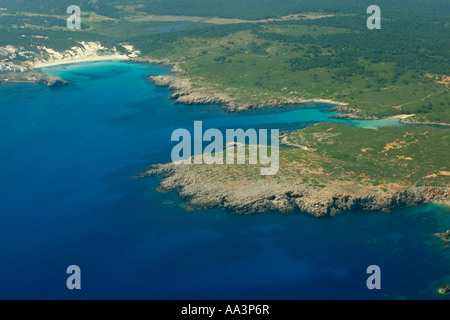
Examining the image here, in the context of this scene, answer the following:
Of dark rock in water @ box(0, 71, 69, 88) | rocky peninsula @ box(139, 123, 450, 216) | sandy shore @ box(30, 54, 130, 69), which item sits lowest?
rocky peninsula @ box(139, 123, 450, 216)

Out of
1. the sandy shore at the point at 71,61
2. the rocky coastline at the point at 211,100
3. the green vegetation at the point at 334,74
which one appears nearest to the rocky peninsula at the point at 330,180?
the green vegetation at the point at 334,74

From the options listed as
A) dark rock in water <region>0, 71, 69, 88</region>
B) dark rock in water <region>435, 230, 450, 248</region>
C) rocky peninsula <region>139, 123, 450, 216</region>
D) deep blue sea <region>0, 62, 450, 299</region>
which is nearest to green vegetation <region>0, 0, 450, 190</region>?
rocky peninsula <region>139, 123, 450, 216</region>

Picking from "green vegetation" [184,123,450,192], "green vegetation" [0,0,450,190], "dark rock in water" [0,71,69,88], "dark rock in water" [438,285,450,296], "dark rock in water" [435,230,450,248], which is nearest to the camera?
"dark rock in water" [438,285,450,296]

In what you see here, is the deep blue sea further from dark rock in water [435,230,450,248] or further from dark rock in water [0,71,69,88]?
dark rock in water [0,71,69,88]

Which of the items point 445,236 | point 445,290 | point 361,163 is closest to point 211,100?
point 361,163

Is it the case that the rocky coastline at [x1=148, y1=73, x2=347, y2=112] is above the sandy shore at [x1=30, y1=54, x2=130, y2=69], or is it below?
below

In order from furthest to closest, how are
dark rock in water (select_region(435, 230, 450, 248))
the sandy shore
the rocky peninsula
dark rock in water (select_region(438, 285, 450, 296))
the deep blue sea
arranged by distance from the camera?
the sandy shore → the rocky peninsula → dark rock in water (select_region(435, 230, 450, 248)) → the deep blue sea → dark rock in water (select_region(438, 285, 450, 296))

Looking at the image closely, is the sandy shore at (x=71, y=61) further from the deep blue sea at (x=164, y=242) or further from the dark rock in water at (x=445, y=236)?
the dark rock in water at (x=445, y=236)

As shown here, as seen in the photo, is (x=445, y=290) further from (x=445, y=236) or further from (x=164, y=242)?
(x=164, y=242)
